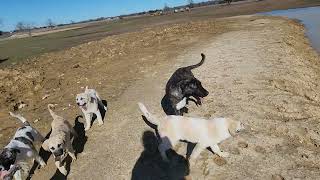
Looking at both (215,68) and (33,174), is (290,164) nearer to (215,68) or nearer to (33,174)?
(33,174)

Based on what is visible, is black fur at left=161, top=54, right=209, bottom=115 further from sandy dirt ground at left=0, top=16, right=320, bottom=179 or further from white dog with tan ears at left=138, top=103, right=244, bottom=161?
white dog with tan ears at left=138, top=103, right=244, bottom=161

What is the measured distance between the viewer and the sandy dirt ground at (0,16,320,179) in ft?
26.0

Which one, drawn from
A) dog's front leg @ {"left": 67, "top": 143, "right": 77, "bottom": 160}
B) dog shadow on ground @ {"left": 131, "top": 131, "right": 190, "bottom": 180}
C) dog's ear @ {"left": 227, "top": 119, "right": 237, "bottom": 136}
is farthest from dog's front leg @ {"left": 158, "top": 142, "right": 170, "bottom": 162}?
dog's front leg @ {"left": 67, "top": 143, "right": 77, "bottom": 160}

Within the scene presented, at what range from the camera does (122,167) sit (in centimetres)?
829

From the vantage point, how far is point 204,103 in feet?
36.5

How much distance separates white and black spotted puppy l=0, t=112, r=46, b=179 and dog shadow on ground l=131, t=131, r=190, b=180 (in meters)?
2.37

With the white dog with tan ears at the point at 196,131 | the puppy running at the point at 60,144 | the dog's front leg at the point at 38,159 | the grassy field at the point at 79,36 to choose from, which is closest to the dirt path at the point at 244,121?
the puppy running at the point at 60,144

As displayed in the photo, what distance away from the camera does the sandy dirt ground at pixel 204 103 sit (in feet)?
26.0

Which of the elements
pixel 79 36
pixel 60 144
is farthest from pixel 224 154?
pixel 79 36

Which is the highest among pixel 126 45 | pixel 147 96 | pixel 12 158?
pixel 12 158

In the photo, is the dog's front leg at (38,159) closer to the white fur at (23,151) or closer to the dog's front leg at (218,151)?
the white fur at (23,151)

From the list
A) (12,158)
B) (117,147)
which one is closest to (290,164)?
(117,147)

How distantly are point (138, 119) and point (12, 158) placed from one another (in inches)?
152

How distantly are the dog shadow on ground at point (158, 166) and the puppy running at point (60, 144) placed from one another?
160 centimetres
